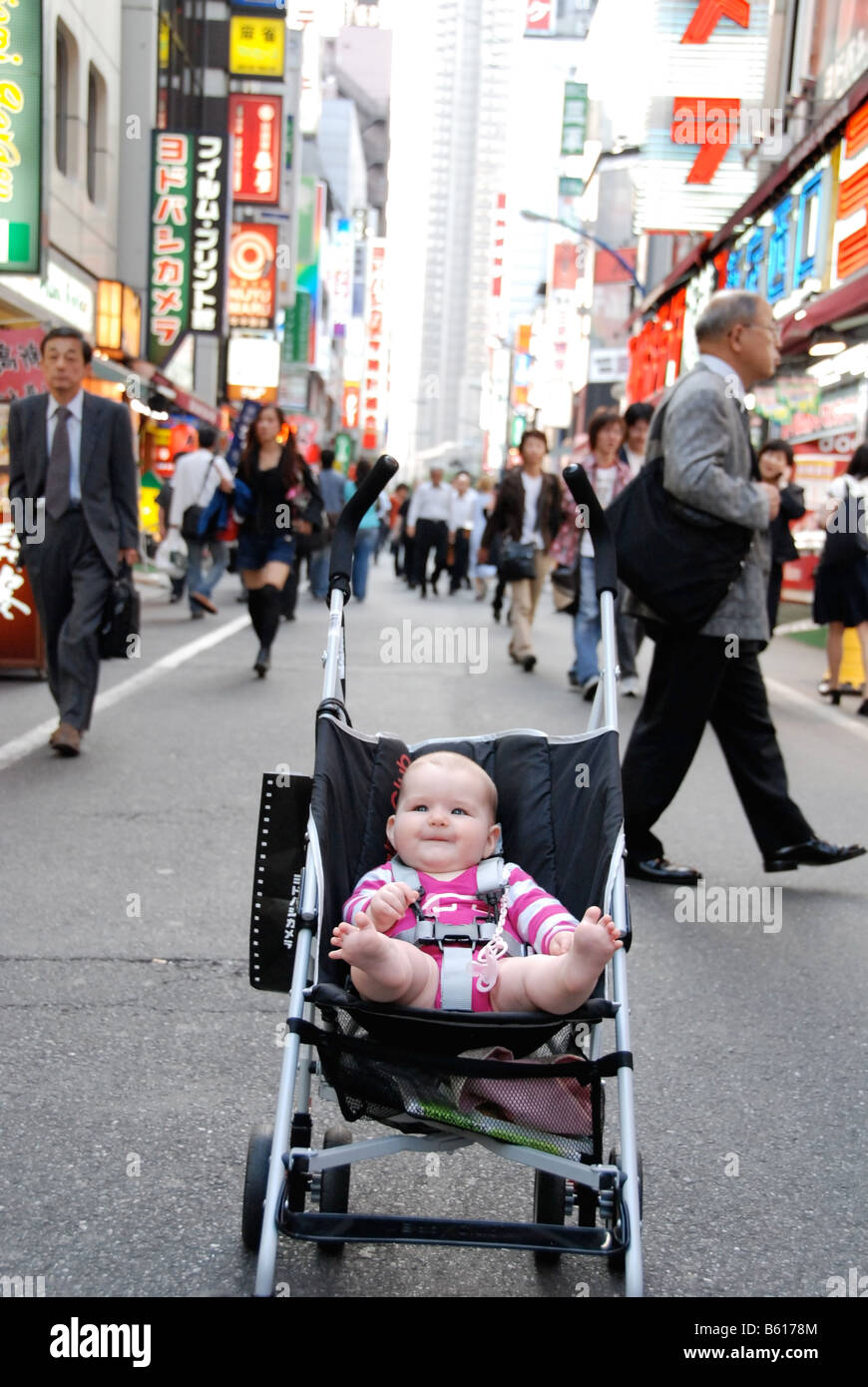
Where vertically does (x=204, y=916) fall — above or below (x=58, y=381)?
below

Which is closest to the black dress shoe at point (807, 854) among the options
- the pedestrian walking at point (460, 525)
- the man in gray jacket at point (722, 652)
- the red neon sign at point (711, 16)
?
the man in gray jacket at point (722, 652)

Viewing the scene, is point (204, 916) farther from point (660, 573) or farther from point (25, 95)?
point (25, 95)

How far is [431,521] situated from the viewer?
21.0 m

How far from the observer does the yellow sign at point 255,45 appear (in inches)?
1298

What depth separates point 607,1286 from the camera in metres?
2.67

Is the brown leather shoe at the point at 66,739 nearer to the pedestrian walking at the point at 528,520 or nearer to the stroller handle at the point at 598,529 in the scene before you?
the stroller handle at the point at 598,529

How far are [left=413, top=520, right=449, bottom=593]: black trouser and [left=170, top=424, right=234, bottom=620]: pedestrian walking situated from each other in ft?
18.5

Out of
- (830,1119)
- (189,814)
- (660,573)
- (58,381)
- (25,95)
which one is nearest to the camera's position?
(830,1119)

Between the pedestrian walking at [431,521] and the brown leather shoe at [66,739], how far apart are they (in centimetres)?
1367

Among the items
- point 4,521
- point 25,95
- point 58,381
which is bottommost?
point 4,521
